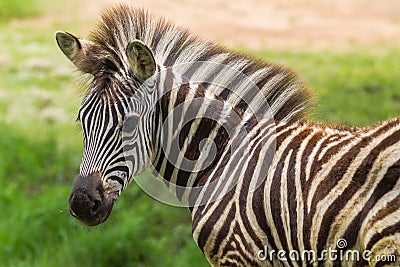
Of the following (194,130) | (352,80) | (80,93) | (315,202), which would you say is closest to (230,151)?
(194,130)

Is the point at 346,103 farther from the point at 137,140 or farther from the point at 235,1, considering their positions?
the point at 235,1

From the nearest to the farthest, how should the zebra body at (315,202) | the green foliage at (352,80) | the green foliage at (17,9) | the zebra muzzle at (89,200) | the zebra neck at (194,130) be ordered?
the zebra body at (315,202) → the zebra muzzle at (89,200) → the zebra neck at (194,130) → the green foliage at (352,80) → the green foliage at (17,9)

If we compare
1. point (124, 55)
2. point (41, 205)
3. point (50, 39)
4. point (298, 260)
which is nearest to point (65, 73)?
point (50, 39)

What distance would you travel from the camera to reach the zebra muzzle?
442cm

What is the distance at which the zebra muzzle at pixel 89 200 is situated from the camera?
4.42m

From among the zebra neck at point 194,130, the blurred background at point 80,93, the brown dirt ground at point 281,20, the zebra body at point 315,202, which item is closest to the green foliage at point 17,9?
the blurred background at point 80,93

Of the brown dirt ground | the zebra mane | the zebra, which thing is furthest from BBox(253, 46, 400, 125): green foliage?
the zebra

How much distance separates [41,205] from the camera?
8938 mm

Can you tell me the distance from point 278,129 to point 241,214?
1.91ft

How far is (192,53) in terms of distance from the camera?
5043 millimetres

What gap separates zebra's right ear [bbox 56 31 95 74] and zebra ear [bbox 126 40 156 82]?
33cm

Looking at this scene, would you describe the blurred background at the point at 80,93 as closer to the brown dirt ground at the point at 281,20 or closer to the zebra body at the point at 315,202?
the brown dirt ground at the point at 281,20

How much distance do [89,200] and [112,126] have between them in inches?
18.2

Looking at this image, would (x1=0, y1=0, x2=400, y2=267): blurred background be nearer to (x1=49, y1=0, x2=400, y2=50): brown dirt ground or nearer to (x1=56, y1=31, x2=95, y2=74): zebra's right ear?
(x1=49, y1=0, x2=400, y2=50): brown dirt ground
